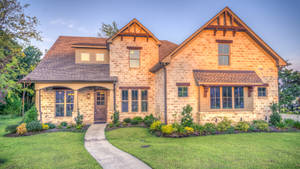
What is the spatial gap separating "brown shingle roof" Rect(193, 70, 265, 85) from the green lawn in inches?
139

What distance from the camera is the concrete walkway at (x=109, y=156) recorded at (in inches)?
241

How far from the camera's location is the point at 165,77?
1246 cm

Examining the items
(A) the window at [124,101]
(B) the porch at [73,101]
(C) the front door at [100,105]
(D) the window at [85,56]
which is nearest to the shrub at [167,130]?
(A) the window at [124,101]

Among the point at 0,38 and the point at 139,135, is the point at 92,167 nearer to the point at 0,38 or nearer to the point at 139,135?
the point at 139,135

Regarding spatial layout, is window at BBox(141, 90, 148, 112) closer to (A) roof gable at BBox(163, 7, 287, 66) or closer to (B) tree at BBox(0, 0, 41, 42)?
(A) roof gable at BBox(163, 7, 287, 66)

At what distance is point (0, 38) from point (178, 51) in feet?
58.3

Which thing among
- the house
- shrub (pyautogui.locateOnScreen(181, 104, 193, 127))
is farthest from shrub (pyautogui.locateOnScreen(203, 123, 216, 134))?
shrub (pyautogui.locateOnScreen(181, 104, 193, 127))

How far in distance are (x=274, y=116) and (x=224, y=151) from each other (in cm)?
770

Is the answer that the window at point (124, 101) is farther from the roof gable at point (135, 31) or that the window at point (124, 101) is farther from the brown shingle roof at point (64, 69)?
the roof gable at point (135, 31)

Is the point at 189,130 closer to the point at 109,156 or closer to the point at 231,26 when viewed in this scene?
the point at 109,156

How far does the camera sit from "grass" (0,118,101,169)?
6332mm

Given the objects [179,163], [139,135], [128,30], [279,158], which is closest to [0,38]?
[128,30]

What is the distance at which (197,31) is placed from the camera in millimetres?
12602

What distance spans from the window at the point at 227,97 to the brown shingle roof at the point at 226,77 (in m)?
0.82
